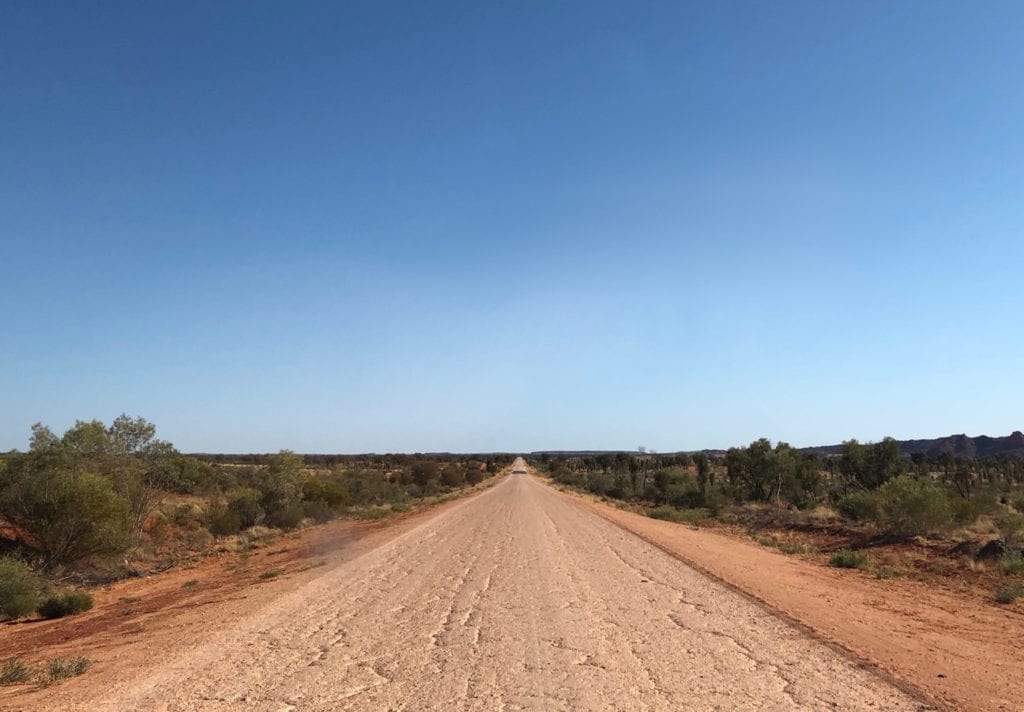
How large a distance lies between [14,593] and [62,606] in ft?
3.38

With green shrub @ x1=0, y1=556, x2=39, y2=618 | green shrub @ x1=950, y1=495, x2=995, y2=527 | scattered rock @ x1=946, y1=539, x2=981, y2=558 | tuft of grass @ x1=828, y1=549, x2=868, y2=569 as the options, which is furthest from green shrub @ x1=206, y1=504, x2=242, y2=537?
green shrub @ x1=950, y1=495, x2=995, y2=527

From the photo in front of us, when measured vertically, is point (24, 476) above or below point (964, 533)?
above

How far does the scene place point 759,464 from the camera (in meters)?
53.2

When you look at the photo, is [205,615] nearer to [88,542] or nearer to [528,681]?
[528,681]

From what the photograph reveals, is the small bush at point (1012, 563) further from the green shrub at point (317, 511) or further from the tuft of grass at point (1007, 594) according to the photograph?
the green shrub at point (317, 511)

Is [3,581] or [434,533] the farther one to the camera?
[434,533]

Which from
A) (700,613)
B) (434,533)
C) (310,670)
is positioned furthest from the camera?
(434,533)

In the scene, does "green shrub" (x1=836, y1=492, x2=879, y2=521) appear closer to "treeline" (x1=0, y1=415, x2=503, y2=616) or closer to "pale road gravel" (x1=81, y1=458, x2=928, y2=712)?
"pale road gravel" (x1=81, y1=458, x2=928, y2=712)

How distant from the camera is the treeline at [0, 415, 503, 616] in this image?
2170 centimetres

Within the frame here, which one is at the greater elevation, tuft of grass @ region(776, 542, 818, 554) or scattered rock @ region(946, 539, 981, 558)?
scattered rock @ region(946, 539, 981, 558)

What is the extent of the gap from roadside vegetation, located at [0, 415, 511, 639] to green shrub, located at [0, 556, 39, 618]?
0.02m

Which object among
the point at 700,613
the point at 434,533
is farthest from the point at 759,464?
the point at 700,613

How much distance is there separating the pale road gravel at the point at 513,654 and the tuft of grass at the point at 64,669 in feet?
3.64

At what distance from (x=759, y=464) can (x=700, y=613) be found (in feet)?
149
